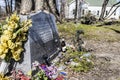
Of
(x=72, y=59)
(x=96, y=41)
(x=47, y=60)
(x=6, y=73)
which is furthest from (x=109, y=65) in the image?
(x=96, y=41)

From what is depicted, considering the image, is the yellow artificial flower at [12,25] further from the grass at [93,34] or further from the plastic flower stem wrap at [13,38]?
the grass at [93,34]

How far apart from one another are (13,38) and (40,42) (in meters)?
1.08

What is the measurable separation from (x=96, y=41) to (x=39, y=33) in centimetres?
487

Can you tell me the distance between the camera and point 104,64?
22.3ft

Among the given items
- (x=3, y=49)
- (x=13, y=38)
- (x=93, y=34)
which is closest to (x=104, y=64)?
(x=13, y=38)

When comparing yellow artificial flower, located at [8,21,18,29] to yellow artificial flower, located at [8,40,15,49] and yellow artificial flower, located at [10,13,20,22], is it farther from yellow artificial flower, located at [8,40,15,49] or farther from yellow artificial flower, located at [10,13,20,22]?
yellow artificial flower, located at [8,40,15,49]

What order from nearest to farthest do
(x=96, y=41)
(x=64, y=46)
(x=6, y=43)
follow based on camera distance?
1. (x=6, y=43)
2. (x=64, y=46)
3. (x=96, y=41)

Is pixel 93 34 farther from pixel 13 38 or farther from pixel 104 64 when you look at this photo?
pixel 13 38

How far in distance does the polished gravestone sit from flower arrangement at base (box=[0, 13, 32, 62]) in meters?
0.17

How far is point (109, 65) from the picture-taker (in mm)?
6715

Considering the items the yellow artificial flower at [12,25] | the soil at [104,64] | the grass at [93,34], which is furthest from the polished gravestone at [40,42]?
the grass at [93,34]

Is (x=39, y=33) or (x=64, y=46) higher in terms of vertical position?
(x=39, y=33)

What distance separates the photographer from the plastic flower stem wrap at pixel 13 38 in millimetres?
5043

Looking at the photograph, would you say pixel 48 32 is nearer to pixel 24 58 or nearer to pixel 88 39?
pixel 24 58
